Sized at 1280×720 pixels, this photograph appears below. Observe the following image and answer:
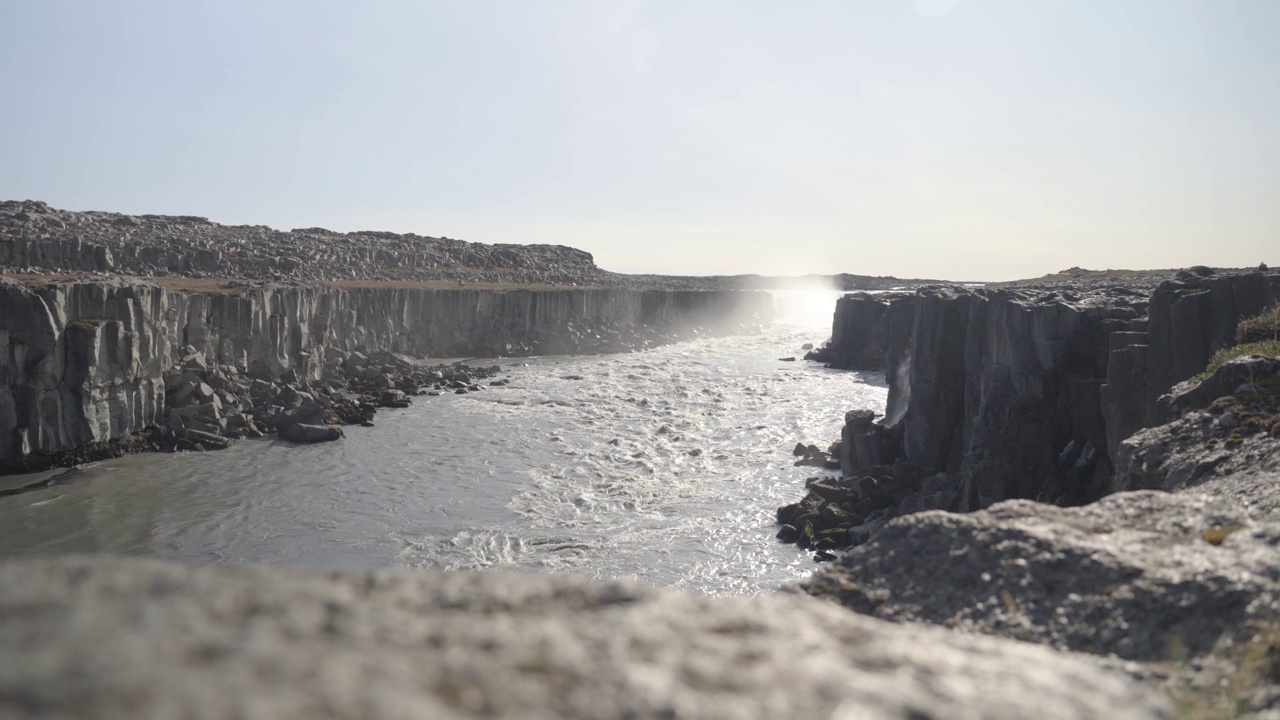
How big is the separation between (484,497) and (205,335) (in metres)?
22.0

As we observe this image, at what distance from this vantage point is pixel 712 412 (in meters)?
42.5

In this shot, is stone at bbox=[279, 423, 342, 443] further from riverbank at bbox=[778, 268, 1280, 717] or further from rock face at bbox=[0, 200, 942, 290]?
rock face at bbox=[0, 200, 942, 290]

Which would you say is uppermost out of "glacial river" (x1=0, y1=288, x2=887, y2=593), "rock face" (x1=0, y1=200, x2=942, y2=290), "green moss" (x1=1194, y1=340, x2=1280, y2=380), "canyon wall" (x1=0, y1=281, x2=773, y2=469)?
"rock face" (x1=0, y1=200, x2=942, y2=290)

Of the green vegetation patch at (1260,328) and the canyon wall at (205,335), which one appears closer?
the green vegetation patch at (1260,328)

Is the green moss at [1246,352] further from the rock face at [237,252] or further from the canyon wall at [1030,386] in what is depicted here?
the rock face at [237,252]

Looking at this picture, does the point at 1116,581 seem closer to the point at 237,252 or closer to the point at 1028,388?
the point at 1028,388

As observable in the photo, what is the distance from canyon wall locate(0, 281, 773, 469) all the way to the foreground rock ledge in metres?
30.7

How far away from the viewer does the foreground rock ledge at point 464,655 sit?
2654 millimetres

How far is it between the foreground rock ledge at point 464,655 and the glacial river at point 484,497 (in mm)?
15538

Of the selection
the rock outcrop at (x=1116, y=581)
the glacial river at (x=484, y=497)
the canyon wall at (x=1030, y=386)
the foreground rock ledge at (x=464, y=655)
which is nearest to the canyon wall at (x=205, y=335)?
the glacial river at (x=484, y=497)

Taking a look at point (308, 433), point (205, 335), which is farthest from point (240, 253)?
point (308, 433)

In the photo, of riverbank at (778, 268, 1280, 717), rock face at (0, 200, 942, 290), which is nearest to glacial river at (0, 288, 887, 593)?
riverbank at (778, 268, 1280, 717)

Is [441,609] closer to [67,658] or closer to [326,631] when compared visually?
[326,631]

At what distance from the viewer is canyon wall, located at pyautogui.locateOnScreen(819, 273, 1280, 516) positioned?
1672 centimetres
